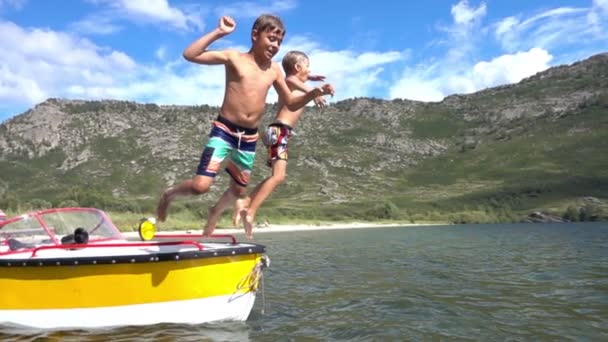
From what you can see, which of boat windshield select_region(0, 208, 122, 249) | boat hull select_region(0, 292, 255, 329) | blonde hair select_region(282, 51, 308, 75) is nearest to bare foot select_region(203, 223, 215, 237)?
boat hull select_region(0, 292, 255, 329)

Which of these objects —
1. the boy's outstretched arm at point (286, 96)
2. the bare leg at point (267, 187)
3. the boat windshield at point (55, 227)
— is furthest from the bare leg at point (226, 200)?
the boat windshield at point (55, 227)

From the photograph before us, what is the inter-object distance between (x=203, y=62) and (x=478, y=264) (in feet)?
45.9

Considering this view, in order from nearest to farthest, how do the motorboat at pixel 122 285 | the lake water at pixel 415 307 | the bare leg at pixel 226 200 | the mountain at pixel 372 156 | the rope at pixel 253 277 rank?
the motorboat at pixel 122 285 < the lake water at pixel 415 307 < the rope at pixel 253 277 < the bare leg at pixel 226 200 < the mountain at pixel 372 156

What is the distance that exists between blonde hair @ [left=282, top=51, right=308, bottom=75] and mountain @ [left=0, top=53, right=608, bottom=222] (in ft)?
240

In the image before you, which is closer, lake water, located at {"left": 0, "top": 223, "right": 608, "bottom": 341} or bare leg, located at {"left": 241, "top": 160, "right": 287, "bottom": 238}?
lake water, located at {"left": 0, "top": 223, "right": 608, "bottom": 341}

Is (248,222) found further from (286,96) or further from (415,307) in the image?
(415,307)

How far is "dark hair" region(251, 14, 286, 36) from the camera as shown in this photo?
741cm

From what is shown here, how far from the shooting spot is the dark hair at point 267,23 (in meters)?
7.41

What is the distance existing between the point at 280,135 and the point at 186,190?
1.63m

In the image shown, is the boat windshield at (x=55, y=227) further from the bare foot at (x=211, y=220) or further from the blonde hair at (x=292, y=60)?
the blonde hair at (x=292, y=60)

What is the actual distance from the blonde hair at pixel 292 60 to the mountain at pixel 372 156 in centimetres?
7303

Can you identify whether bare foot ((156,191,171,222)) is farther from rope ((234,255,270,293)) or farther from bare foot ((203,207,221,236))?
rope ((234,255,270,293))

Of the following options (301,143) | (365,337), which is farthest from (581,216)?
(301,143)

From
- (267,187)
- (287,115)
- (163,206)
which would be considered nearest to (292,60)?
(287,115)
